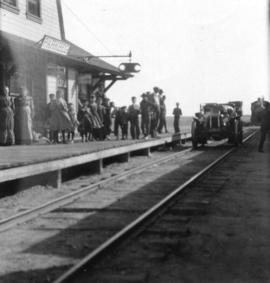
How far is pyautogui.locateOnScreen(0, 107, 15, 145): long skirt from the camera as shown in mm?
12211

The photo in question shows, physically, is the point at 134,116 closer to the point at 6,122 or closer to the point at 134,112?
the point at 134,112

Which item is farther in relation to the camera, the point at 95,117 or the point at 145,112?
the point at 145,112

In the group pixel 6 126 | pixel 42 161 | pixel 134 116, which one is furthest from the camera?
pixel 134 116

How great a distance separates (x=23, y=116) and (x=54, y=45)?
3.64 meters

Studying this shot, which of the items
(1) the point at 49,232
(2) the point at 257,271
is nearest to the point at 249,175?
(1) the point at 49,232

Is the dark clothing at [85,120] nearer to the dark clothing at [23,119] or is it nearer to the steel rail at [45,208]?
the dark clothing at [23,119]

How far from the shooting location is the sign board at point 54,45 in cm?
1543

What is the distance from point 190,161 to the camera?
50.3 ft

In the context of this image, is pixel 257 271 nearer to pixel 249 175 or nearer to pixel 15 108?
pixel 249 175

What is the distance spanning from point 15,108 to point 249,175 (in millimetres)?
5720

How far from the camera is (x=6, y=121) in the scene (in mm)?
12258

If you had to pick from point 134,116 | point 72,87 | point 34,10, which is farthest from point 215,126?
point 34,10

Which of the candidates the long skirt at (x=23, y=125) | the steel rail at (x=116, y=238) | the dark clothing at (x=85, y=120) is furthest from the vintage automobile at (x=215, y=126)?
the steel rail at (x=116, y=238)

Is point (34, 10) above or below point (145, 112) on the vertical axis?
above
